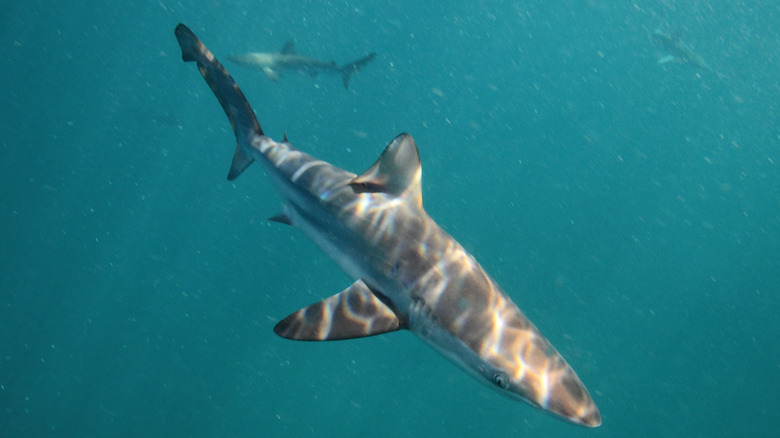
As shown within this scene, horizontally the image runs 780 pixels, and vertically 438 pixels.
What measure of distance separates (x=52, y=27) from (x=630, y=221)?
74902 mm

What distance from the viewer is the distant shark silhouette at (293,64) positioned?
1562 cm

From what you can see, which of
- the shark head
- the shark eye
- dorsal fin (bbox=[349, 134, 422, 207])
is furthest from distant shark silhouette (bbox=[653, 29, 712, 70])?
the shark eye

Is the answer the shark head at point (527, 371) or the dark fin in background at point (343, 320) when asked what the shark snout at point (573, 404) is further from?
the dark fin in background at point (343, 320)

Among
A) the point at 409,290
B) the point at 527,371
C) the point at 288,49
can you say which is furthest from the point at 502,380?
the point at 288,49

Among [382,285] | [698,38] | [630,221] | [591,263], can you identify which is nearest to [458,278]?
[382,285]

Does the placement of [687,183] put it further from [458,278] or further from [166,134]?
[458,278]

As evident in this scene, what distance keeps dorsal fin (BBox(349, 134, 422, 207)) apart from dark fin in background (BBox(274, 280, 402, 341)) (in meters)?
0.95

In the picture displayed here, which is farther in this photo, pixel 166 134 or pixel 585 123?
pixel 585 123

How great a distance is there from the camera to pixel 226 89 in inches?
210

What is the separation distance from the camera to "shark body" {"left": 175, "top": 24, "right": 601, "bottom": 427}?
3.02 meters

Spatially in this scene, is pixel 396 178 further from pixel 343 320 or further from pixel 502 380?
pixel 502 380

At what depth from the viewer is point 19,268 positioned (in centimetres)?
1934

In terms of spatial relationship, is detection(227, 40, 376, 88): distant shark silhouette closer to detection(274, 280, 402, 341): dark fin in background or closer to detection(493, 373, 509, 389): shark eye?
detection(274, 280, 402, 341): dark fin in background

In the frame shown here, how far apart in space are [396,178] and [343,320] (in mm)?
1344
